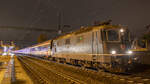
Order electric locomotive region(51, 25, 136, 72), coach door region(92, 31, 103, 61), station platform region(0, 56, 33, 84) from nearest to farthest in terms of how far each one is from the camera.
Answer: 1. station platform region(0, 56, 33, 84)
2. electric locomotive region(51, 25, 136, 72)
3. coach door region(92, 31, 103, 61)

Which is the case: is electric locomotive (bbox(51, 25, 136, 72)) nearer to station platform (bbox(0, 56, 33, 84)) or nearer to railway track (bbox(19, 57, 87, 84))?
railway track (bbox(19, 57, 87, 84))

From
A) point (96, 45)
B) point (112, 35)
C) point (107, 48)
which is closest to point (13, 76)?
point (96, 45)

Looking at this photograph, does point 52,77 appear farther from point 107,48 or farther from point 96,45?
point 107,48

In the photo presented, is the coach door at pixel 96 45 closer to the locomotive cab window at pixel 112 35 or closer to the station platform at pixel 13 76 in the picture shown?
the locomotive cab window at pixel 112 35

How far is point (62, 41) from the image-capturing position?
19016 millimetres

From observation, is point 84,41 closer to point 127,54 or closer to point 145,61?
point 127,54

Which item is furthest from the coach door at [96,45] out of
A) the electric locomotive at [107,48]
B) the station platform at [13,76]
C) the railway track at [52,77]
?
the station platform at [13,76]

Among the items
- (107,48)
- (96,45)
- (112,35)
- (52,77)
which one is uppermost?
(112,35)

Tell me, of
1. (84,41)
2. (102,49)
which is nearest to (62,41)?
(84,41)

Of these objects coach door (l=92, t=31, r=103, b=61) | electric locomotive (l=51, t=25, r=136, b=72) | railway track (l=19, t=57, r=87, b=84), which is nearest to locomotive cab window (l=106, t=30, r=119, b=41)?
electric locomotive (l=51, t=25, r=136, b=72)

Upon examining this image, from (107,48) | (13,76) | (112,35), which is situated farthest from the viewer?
(112,35)

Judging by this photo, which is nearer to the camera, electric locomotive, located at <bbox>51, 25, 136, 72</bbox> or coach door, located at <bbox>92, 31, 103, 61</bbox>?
electric locomotive, located at <bbox>51, 25, 136, 72</bbox>

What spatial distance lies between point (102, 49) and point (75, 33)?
16.2 feet

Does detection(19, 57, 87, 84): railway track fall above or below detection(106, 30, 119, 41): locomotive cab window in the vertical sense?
below
